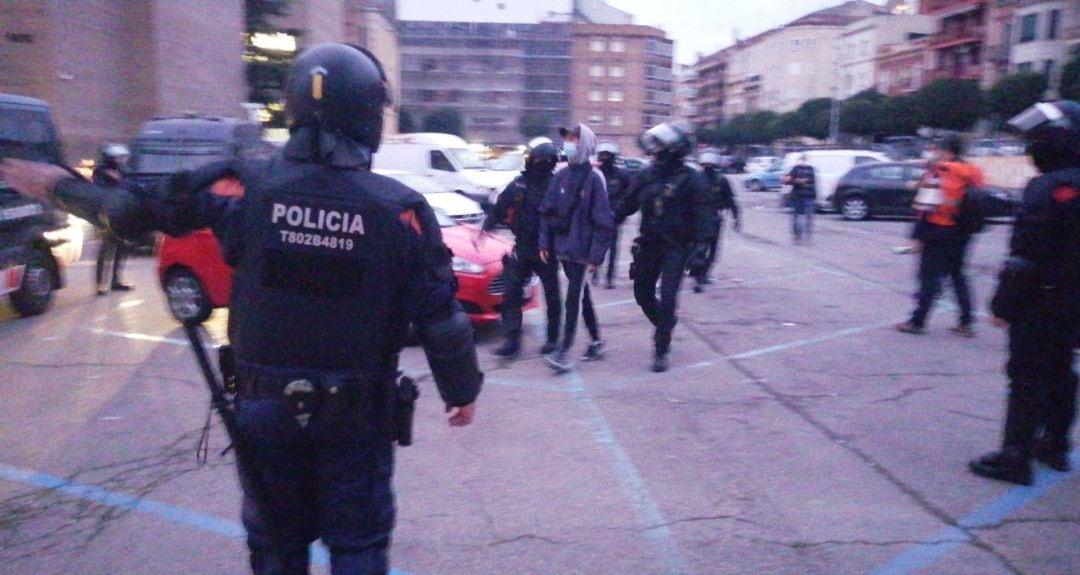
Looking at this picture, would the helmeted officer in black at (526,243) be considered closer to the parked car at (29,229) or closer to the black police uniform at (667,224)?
the black police uniform at (667,224)

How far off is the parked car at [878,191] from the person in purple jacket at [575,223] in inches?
700

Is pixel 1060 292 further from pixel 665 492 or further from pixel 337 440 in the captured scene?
pixel 337 440

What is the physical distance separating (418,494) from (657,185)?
337 centimetres

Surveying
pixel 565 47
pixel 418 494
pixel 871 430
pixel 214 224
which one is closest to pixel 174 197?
pixel 214 224

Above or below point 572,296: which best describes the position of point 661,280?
above

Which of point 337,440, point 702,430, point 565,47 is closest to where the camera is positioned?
point 337,440

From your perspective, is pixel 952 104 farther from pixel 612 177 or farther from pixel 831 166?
pixel 612 177

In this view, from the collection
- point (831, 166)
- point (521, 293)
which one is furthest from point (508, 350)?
point (831, 166)

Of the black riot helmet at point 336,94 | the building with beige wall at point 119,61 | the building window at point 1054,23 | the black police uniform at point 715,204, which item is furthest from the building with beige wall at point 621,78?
the black riot helmet at point 336,94

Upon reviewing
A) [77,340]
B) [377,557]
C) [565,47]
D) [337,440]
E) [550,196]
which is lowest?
[77,340]

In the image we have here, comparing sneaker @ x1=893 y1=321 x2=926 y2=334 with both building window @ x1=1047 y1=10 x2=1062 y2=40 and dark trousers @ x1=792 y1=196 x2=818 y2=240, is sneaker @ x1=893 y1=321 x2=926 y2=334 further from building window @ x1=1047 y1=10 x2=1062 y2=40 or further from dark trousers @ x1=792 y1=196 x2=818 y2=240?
building window @ x1=1047 y1=10 x2=1062 y2=40

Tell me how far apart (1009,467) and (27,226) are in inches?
340

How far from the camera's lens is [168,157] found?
14852mm

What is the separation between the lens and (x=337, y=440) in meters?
2.58
